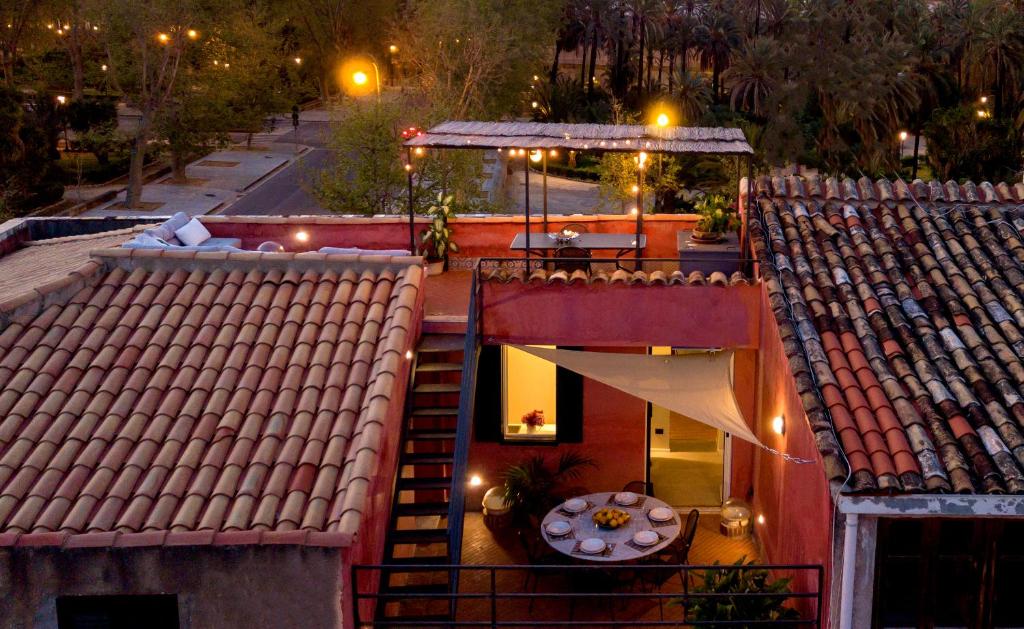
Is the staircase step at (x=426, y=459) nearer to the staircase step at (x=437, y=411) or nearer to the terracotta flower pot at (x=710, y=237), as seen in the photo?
the staircase step at (x=437, y=411)

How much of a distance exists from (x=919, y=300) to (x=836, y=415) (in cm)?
270

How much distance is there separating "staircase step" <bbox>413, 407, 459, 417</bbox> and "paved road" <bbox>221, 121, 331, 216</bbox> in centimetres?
2340

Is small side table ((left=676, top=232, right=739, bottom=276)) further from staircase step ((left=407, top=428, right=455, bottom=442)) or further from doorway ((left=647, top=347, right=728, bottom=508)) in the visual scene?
staircase step ((left=407, top=428, right=455, bottom=442))

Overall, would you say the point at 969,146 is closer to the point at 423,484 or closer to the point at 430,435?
the point at 430,435

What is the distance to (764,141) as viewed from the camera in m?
53.2

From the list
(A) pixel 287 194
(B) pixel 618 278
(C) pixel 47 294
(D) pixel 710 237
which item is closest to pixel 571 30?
(A) pixel 287 194

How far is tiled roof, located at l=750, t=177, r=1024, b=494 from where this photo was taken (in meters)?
8.95

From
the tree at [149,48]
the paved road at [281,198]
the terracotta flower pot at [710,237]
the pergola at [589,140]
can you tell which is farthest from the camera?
the paved road at [281,198]

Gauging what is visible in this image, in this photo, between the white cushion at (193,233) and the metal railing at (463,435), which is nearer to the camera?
the metal railing at (463,435)

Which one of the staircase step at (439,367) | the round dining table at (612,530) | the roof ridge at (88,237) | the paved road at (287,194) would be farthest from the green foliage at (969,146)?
the staircase step at (439,367)

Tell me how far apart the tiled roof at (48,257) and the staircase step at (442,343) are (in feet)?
15.2

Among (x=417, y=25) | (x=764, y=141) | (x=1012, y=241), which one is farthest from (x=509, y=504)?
(x=764, y=141)

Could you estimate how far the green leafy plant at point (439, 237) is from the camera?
615 inches

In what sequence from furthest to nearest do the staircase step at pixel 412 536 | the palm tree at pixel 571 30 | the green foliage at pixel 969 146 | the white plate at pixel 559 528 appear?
1. the palm tree at pixel 571 30
2. the green foliage at pixel 969 146
3. the white plate at pixel 559 528
4. the staircase step at pixel 412 536
